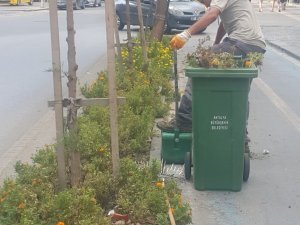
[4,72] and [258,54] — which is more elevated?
[258,54]

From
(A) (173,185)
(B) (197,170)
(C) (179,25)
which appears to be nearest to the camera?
(A) (173,185)

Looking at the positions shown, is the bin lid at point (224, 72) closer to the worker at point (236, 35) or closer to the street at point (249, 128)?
the worker at point (236, 35)

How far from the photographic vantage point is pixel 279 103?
10.1 m

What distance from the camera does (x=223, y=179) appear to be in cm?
538

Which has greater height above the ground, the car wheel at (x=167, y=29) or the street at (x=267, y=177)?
the street at (x=267, y=177)

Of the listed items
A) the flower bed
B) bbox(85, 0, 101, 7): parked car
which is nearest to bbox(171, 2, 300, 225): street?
the flower bed

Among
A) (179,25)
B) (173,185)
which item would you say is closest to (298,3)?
(179,25)

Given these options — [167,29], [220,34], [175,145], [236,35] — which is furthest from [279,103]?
[167,29]

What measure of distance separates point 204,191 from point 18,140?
295 centimetres

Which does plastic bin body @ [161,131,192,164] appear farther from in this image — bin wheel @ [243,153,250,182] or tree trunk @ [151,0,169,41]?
tree trunk @ [151,0,169,41]

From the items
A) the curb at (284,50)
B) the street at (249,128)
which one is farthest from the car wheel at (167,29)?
the street at (249,128)

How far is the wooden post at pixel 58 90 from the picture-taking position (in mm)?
4496

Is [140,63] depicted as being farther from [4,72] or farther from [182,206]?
[182,206]

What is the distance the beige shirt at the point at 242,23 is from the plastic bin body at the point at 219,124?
3.00ft
